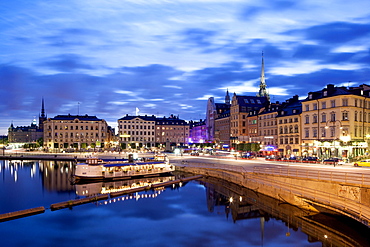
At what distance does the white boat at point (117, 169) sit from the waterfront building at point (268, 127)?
34.9 meters

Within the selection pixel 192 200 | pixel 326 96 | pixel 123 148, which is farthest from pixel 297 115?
pixel 123 148

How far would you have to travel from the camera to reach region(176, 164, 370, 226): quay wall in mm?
26281

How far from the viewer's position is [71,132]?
15575 centimetres

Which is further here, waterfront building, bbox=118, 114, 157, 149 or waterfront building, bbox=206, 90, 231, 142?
waterfront building, bbox=118, 114, 157, 149

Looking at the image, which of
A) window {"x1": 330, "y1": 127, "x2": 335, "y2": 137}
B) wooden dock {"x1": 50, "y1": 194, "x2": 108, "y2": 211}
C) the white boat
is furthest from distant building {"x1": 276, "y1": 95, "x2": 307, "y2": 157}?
wooden dock {"x1": 50, "y1": 194, "x2": 108, "y2": 211}

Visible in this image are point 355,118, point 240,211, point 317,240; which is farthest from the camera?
point 355,118

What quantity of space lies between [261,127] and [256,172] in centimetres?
5821

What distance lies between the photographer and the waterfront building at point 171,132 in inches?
6794

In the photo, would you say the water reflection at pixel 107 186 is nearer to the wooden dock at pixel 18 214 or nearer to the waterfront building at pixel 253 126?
the wooden dock at pixel 18 214

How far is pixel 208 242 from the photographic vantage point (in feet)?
87.2

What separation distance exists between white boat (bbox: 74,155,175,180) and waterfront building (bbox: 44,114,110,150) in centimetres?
9044

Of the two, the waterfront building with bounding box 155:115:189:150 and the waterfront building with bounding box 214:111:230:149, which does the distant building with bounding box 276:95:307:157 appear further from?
the waterfront building with bounding box 155:115:189:150

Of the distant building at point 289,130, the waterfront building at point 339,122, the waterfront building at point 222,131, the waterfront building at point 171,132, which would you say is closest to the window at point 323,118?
the waterfront building at point 339,122

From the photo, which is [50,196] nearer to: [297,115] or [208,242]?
[208,242]
